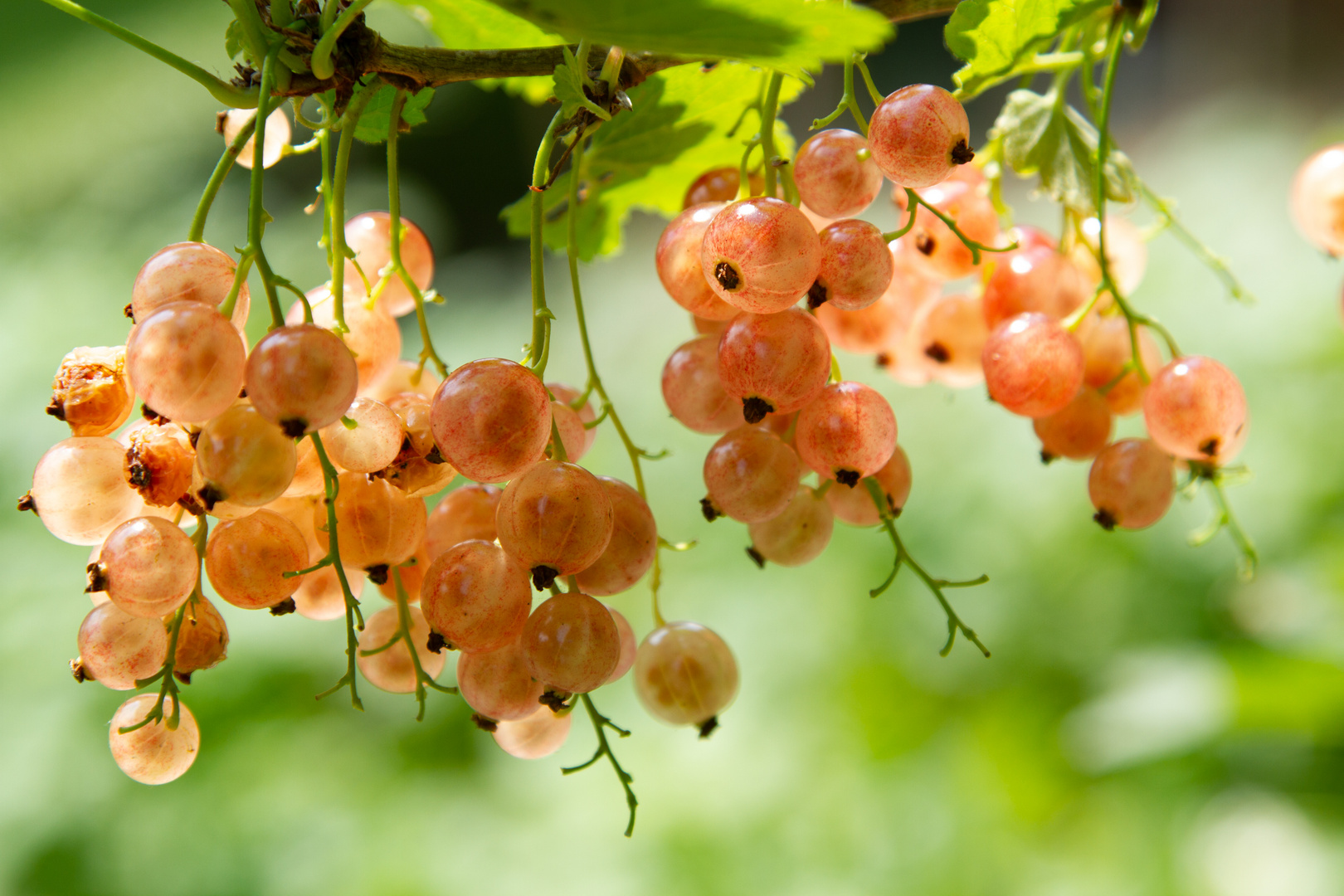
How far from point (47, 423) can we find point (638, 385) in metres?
0.94

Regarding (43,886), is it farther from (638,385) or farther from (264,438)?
(264,438)

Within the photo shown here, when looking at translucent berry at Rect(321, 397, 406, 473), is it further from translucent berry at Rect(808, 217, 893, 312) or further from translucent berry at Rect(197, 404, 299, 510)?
translucent berry at Rect(808, 217, 893, 312)

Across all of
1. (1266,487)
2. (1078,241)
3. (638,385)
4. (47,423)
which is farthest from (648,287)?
(1078,241)

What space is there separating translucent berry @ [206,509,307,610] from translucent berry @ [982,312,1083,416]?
27 centimetres

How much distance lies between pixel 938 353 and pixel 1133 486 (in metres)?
0.10

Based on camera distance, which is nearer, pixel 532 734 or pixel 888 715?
pixel 532 734

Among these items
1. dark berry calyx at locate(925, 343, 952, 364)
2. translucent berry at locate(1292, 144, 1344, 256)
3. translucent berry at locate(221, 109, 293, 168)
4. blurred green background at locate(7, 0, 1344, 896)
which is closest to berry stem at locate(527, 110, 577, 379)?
translucent berry at locate(221, 109, 293, 168)

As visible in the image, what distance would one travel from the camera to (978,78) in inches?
15.3

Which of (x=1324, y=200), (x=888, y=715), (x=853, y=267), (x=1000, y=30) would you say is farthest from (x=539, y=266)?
(x=888, y=715)

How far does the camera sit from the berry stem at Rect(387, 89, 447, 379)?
33 cm

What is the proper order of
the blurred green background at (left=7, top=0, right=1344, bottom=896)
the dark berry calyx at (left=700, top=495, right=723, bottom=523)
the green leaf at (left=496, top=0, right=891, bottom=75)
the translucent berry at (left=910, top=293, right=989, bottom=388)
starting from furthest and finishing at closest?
the blurred green background at (left=7, top=0, right=1344, bottom=896) < the translucent berry at (left=910, top=293, right=989, bottom=388) < the dark berry calyx at (left=700, top=495, right=723, bottom=523) < the green leaf at (left=496, top=0, right=891, bottom=75)

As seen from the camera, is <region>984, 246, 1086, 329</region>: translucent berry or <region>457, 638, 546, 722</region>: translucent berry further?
<region>984, 246, 1086, 329</region>: translucent berry

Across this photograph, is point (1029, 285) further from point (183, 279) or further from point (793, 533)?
point (183, 279)

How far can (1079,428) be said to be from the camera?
429 millimetres
